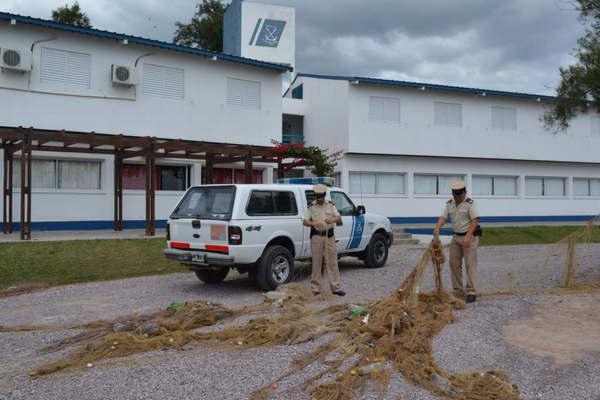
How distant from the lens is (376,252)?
42.7 feet

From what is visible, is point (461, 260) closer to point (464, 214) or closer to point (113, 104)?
point (464, 214)

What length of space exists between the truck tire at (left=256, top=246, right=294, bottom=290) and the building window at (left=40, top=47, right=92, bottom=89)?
11.9 metres

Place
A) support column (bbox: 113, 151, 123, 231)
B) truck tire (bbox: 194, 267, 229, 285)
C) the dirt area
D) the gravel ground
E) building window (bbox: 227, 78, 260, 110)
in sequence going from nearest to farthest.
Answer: the gravel ground
the dirt area
truck tire (bbox: 194, 267, 229, 285)
support column (bbox: 113, 151, 123, 231)
building window (bbox: 227, 78, 260, 110)

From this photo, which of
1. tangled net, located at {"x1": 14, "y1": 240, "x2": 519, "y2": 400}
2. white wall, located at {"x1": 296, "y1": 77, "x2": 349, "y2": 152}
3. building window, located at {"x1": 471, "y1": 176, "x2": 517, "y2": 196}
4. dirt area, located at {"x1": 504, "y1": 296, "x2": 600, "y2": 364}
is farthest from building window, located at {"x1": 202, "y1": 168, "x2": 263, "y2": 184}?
dirt area, located at {"x1": 504, "y1": 296, "x2": 600, "y2": 364}

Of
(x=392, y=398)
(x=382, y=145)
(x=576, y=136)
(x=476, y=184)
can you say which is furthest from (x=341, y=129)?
(x=392, y=398)

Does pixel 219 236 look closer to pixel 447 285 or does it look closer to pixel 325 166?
pixel 447 285

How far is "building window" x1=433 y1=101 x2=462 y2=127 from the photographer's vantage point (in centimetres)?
2632

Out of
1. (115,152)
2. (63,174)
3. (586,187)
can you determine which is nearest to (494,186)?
(586,187)

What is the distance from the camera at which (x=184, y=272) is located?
41.9ft

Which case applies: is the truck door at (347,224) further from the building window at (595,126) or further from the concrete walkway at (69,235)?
the building window at (595,126)

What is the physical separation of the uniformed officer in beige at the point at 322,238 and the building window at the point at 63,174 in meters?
12.5

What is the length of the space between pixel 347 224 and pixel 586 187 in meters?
23.7

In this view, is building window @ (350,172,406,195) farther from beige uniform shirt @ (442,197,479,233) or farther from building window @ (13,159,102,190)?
beige uniform shirt @ (442,197,479,233)

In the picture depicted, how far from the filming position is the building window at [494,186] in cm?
2798
